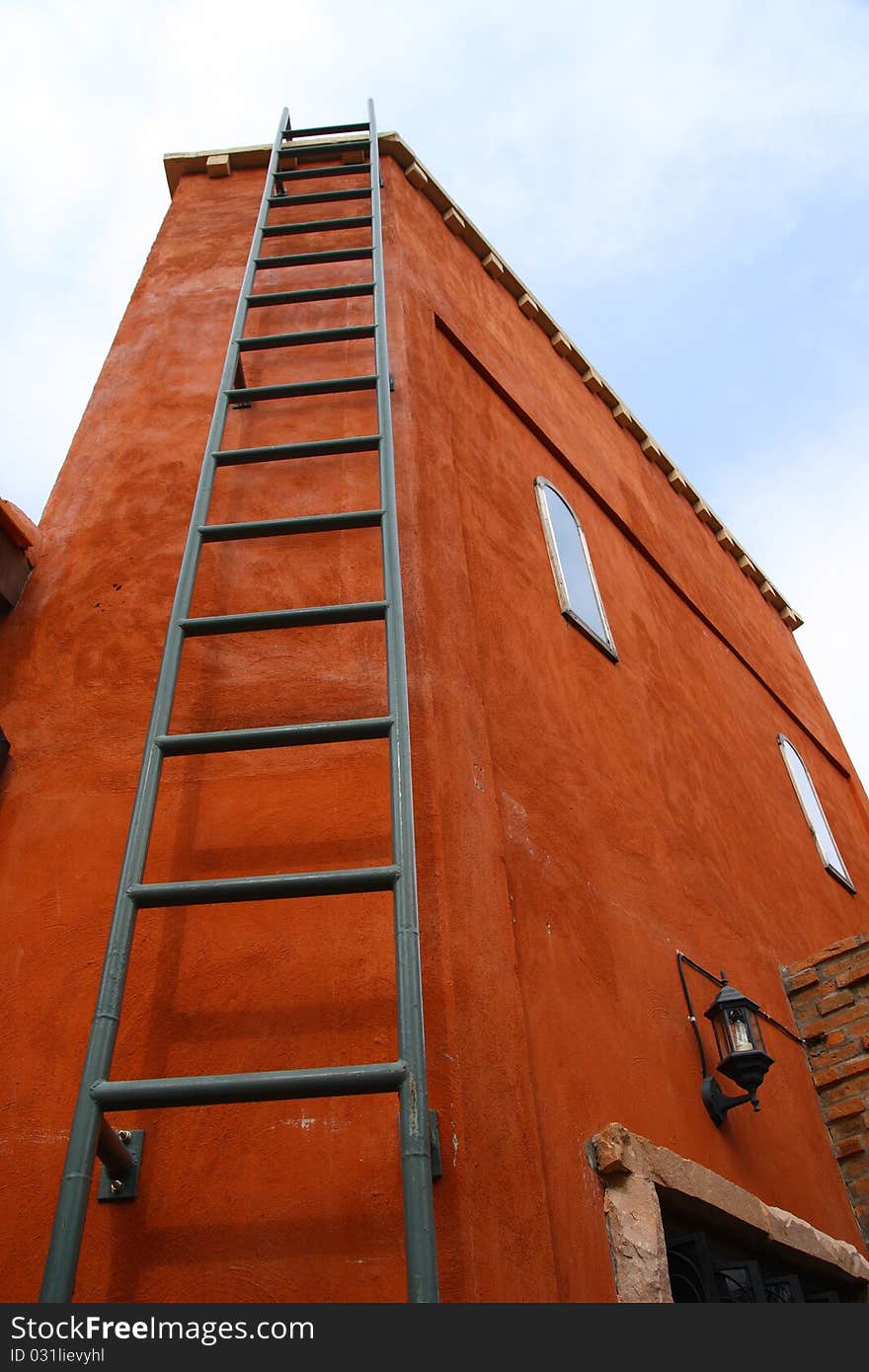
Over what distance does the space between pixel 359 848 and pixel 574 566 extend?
3227 mm

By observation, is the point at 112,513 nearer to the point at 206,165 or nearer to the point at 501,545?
the point at 501,545

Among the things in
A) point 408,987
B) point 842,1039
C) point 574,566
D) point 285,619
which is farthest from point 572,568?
point 408,987

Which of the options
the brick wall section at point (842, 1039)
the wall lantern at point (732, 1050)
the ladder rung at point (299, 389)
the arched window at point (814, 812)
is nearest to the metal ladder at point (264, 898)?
the ladder rung at point (299, 389)

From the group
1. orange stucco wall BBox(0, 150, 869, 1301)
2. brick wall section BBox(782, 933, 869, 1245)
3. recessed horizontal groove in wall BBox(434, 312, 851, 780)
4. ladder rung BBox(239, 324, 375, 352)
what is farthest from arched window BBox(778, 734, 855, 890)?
ladder rung BBox(239, 324, 375, 352)

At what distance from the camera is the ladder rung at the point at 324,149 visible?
626 cm

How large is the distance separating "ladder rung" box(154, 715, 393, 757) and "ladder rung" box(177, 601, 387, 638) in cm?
44

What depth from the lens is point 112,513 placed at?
4301 mm

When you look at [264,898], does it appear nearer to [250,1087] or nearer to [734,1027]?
[250,1087]

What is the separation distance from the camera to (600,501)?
7258mm

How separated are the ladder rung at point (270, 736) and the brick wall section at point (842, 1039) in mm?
3871

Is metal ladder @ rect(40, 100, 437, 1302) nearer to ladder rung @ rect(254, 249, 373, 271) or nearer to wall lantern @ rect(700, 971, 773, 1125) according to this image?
ladder rung @ rect(254, 249, 373, 271)
